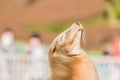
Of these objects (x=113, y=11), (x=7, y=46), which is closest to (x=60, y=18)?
(x=113, y=11)

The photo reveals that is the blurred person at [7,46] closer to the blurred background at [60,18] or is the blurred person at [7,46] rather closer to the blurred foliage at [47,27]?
the blurred background at [60,18]

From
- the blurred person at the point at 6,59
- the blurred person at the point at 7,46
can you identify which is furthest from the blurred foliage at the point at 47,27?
the blurred person at the point at 6,59

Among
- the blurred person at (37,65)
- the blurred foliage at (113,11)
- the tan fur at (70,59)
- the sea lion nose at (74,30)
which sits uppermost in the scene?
the blurred foliage at (113,11)

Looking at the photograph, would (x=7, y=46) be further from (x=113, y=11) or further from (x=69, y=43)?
(x=113, y=11)

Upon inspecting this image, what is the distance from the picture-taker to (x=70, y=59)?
188 inches

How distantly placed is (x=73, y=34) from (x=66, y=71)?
0.89ft

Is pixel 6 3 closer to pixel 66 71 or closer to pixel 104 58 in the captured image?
pixel 104 58

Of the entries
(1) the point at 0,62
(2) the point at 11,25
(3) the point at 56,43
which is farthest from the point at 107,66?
(2) the point at 11,25

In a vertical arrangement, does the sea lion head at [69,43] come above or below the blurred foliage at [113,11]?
below

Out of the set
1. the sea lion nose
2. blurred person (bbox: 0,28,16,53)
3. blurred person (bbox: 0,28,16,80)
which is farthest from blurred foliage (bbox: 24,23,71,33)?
the sea lion nose

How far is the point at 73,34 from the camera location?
189 inches

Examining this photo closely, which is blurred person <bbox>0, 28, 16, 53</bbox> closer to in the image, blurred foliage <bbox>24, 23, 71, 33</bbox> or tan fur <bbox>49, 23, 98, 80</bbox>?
tan fur <bbox>49, 23, 98, 80</bbox>

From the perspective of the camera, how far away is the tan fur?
4.73 meters

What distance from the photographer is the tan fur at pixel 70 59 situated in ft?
15.5
